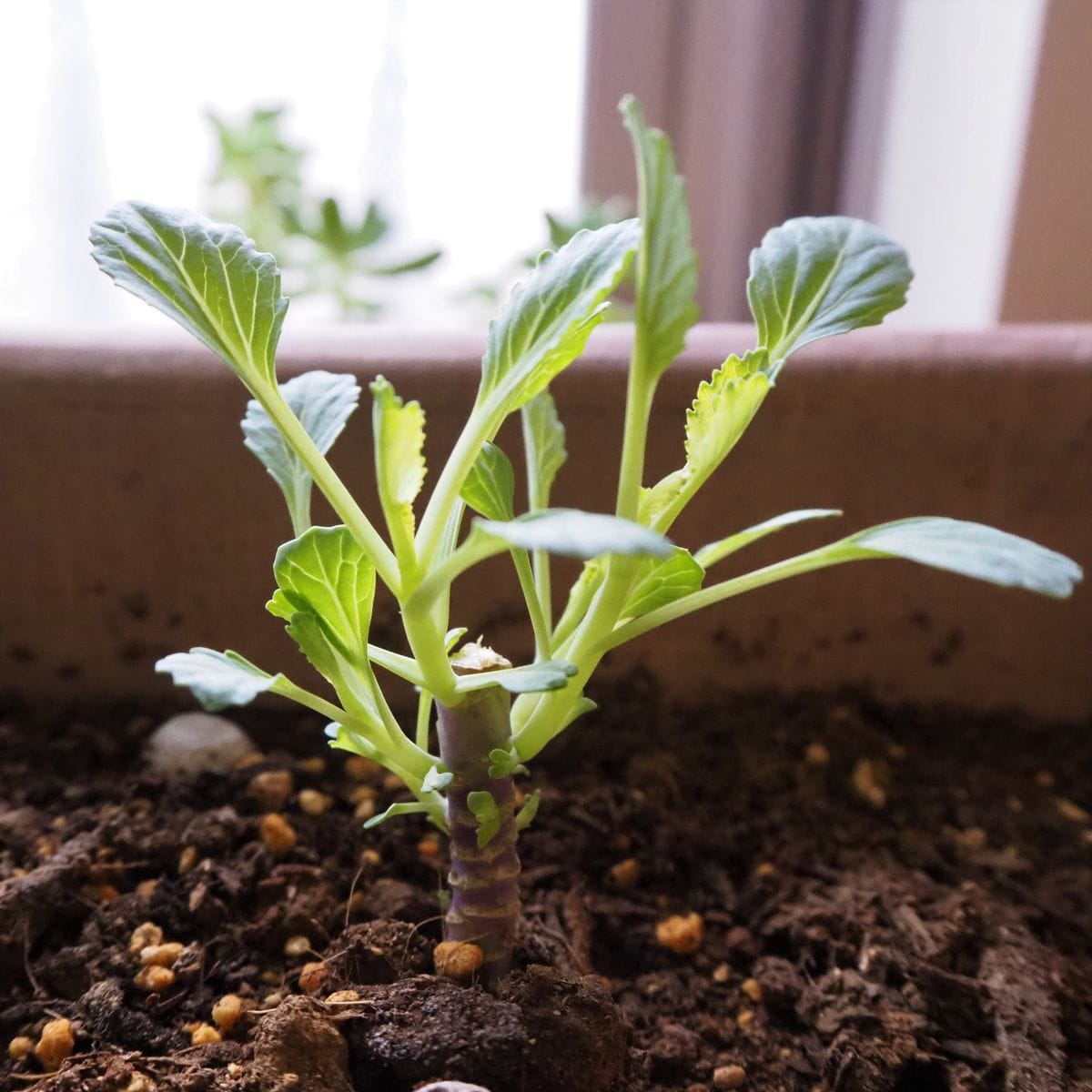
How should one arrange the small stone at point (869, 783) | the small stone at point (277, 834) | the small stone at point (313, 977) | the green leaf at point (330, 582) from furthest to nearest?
the small stone at point (869, 783) < the small stone at point (277, 834) < the small stone at point (313, 977) < the green leaf at point (330, 582)

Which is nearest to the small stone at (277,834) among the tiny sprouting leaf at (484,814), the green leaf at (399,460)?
the tiny sprouting leaf at (484,814)

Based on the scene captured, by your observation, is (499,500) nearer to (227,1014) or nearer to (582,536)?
(582,536)

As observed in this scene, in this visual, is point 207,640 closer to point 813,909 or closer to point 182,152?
point 813,909

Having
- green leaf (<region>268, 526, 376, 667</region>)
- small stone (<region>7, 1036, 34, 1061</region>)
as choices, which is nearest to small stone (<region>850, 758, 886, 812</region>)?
green leaf (<region>268, 526, 376, 667</region>)

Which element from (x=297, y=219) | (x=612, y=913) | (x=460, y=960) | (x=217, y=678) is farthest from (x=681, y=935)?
(x=297, y=219)

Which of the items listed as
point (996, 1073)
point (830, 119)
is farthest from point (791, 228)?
point (830, 119)

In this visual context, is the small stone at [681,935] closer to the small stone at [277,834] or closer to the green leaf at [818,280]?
the small stone at [277,834]
